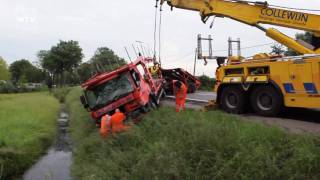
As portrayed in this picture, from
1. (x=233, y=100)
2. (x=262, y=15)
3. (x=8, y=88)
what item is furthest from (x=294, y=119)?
(x=8, y=88)

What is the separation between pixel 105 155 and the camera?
41.3 feet

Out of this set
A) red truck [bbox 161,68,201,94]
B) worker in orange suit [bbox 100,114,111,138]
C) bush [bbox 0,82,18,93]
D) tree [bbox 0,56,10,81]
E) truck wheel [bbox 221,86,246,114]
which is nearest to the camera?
worker in orange suit [bbox 100,114,111,138]

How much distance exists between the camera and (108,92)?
1606 cm

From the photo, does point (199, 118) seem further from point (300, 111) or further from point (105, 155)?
point (300, 111)

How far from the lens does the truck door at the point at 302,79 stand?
42.0ft

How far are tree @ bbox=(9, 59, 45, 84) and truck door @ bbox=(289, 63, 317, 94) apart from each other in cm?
9308

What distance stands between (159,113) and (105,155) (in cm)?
285

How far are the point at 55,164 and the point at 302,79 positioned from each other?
8232 millimetres

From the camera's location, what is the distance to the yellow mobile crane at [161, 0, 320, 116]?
1300cm

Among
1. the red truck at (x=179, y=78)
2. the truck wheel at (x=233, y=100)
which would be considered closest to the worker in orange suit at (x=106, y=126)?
the truck wheel at (x=233, y=100)

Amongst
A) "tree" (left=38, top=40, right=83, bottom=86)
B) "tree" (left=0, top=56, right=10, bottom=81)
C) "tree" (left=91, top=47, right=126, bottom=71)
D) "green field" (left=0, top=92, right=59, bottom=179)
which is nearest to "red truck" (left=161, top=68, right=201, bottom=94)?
"tree" (left=91, top=47, right=126, bottom=71)

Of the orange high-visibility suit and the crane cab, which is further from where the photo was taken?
the orange high-visibility suit

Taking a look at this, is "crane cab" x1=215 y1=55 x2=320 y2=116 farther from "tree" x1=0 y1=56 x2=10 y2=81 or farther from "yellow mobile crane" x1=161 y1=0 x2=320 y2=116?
"tree" x1=0 y1=56 x2=10 y2=81

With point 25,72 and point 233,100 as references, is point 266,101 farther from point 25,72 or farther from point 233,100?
point 25,72
